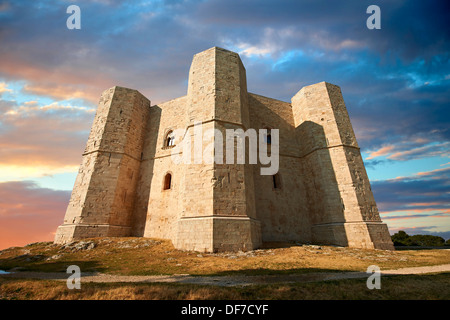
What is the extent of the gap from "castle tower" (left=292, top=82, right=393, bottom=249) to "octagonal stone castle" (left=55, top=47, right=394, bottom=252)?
6 centimetres

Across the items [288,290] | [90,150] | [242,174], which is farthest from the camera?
[90,150]

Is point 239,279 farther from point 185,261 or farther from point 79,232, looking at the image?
point 79,232

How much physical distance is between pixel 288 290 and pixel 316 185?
1082 centimetres

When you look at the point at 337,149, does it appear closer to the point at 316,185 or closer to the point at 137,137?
the point at 316,185

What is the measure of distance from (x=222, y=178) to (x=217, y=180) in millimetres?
277

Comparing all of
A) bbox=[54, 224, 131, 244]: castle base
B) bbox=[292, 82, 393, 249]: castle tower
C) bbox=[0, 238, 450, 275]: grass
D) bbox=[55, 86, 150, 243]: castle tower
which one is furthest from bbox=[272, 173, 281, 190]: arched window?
bbox=[54, 224, 131, 244]: castle base

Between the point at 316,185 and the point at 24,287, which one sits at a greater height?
the point at 316,185

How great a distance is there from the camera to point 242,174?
10.2 m

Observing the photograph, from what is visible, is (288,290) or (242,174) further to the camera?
(242,174)

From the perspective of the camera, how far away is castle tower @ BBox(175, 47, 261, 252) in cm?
877

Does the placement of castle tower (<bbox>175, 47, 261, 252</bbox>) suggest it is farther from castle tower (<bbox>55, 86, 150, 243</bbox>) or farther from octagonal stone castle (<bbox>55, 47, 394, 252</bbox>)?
castle tower (<bbox>55, 86, 150, 243</bbox>)

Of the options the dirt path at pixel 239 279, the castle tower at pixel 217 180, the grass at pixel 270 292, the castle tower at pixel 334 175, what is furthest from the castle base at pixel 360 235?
the grass at pixel 270 292

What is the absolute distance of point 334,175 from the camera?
1259 cm
